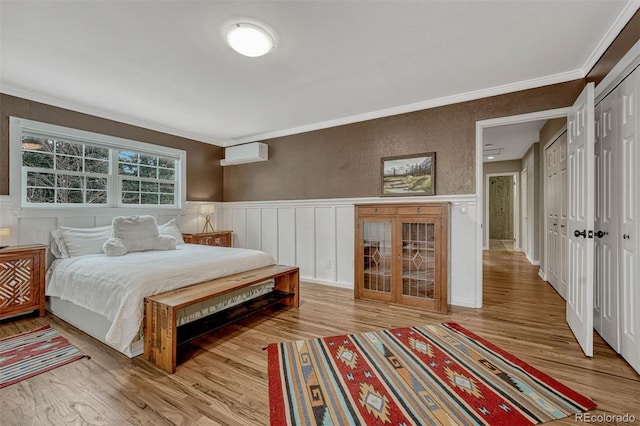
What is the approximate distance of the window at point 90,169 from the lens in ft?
10.9

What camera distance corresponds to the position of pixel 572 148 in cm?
257

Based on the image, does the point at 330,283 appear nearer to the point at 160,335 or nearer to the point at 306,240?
the point at 306,240

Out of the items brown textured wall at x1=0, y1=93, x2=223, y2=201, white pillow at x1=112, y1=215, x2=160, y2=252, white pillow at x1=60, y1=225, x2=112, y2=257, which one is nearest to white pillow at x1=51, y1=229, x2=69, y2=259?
white pillow at x1=60, y1=225, x2=112, y2=257

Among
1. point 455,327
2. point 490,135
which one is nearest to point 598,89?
point 455,327

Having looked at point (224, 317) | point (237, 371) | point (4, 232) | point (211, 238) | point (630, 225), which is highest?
point (630, 225)

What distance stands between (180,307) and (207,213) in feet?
10.8

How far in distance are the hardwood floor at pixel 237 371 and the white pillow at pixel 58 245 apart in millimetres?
674

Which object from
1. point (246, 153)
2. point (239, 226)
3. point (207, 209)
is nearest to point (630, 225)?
point (246, 153)

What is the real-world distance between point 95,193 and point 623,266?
5.64 metres

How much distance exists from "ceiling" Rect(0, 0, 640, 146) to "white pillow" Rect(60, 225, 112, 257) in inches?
62.0

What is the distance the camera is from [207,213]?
508cm

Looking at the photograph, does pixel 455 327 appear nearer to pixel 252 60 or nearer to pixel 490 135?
pixel 252 60

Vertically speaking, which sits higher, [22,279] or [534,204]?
[534,204]

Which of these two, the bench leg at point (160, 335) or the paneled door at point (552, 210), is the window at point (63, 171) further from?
the paneled door at point (552, 210)
